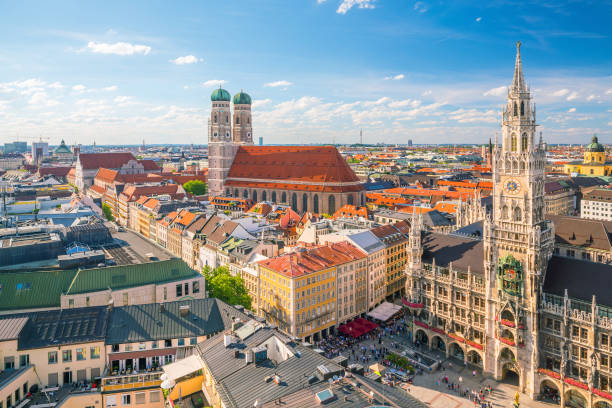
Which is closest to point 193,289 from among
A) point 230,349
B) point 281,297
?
point 281,297

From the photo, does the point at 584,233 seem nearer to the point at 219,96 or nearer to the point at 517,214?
the point at 517,214

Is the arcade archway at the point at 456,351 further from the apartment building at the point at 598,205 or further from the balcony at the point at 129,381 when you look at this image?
the apartment building at the point at 598,205

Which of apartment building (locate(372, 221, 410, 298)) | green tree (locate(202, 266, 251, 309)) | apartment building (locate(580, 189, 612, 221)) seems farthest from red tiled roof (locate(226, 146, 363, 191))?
green tree (locate(202, 266, 251, 309))

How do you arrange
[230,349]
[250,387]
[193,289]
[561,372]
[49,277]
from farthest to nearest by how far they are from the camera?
[193,289]
[49,277]
[561,372]
[230,349]
[250,387]

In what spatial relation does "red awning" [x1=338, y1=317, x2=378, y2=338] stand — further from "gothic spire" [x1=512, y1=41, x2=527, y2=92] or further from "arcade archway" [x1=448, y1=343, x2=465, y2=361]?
"gothic spire" [x1=512, y1=41, x2=527, y2=92]

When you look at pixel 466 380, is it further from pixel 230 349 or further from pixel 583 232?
pixel 583 232

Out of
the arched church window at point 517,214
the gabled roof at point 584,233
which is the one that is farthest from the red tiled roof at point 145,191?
the arched church window at point 517,214
